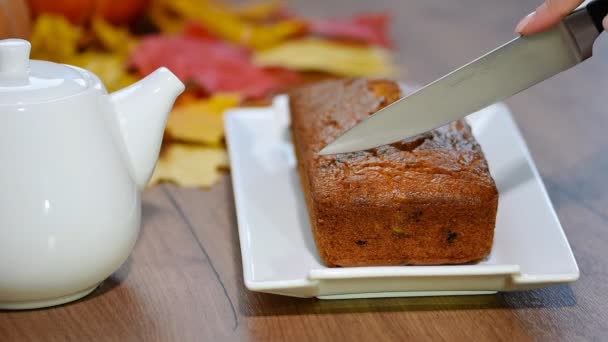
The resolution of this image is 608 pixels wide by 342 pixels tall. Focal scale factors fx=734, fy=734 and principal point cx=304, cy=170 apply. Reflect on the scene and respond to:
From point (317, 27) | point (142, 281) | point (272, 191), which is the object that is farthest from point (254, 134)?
point (317, 27)

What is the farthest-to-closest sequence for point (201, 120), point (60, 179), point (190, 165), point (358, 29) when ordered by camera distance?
point (358, 29), point (201, 120), point (190, 165), point (60, 179)

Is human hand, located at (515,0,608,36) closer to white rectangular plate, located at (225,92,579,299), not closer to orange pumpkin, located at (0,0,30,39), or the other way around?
white rectangular plate, located at (225,92,579,299)

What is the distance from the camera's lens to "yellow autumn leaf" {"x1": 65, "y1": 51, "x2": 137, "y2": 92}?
133 centimetres

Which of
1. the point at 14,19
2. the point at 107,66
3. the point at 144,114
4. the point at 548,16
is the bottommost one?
the point at 107,66

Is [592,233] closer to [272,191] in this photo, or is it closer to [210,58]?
[272,191]

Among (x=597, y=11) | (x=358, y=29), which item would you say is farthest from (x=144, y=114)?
(x=358, y=29)

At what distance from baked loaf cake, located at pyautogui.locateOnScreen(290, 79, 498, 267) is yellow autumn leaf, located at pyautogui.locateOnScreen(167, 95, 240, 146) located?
354 mm

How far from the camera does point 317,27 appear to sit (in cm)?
166

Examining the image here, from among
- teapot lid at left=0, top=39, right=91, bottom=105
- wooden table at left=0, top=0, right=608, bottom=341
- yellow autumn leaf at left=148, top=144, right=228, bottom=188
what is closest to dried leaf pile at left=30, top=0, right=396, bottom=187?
yellow autumn leaf at left=148, top=144, right=228, bottom=188

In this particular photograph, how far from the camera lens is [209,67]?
142 centimetres

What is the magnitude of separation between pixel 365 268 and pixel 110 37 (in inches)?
34.7

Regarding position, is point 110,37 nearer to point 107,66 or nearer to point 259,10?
point 107,66

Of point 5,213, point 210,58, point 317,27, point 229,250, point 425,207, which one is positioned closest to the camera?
point 5,213

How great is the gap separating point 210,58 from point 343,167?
62 cm
